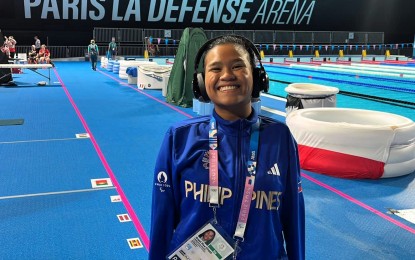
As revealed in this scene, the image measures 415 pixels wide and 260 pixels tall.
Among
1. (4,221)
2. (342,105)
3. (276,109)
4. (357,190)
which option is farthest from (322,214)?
(342,105)

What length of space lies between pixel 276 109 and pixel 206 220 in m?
8.41

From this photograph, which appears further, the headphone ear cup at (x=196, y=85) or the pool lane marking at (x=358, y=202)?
the pool lane marking at (x=358, y=202)

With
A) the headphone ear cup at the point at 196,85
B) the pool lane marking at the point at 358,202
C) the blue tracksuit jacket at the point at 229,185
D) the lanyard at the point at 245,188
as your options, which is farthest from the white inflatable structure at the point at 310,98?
the lanyard at the point at 245,188

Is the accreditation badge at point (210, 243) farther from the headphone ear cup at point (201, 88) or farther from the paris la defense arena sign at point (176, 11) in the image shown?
the paris la defense arena sign at point (176, 11)

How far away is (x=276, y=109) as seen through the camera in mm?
9898

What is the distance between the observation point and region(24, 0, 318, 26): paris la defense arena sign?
2756 cm

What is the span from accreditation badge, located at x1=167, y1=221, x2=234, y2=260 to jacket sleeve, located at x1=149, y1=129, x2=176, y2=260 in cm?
13

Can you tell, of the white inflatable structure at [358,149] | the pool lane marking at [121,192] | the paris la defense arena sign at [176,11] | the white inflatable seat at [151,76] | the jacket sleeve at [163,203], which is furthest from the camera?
the paris la defense arena sign at [176,11]

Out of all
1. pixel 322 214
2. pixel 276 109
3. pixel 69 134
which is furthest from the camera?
pixel 276 109

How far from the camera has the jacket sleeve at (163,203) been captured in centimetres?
174

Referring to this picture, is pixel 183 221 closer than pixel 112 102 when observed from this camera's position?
Yes

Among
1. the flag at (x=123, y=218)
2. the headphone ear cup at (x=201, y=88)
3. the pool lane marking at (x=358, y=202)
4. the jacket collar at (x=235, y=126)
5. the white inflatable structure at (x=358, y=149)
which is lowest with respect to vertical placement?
the flag at (x=123, y=218)

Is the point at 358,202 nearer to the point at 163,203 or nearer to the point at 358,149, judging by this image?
the point at 358,149

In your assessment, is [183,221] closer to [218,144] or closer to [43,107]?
[218,144]
